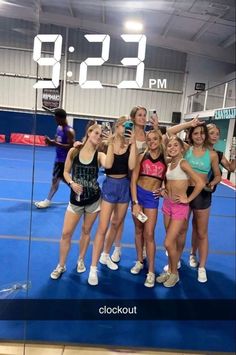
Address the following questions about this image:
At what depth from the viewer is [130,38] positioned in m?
1.37

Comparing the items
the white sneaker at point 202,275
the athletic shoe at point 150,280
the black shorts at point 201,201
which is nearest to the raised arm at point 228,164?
the black shorts at point 201,201

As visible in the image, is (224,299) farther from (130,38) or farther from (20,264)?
(130,38)

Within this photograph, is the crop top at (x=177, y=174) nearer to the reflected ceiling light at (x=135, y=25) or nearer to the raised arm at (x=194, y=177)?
the raised arm at (x=194, y=177)

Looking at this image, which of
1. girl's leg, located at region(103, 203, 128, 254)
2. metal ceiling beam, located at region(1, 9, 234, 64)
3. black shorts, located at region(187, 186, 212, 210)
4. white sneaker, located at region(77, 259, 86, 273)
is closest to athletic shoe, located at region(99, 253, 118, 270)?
girl's leg, located at region(103, 203, 128, 254)

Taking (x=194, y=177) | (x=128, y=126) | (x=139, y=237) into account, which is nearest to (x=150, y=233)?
(x=139, y=237)

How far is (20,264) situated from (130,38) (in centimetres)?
140

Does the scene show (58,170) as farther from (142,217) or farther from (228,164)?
(228,164)

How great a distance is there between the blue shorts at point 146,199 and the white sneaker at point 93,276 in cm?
→ 48

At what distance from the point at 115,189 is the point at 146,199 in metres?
0.19

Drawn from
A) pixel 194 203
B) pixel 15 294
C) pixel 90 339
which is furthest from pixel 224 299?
pixel 15 294

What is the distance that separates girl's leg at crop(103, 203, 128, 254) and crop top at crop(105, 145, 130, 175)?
0.67ft

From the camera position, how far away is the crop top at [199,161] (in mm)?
1736

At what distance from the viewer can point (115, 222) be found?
1.89m

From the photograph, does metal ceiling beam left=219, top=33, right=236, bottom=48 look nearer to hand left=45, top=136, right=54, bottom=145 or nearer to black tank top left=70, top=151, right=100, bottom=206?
black tank top left=70, top=151, right=100, bottom=206
